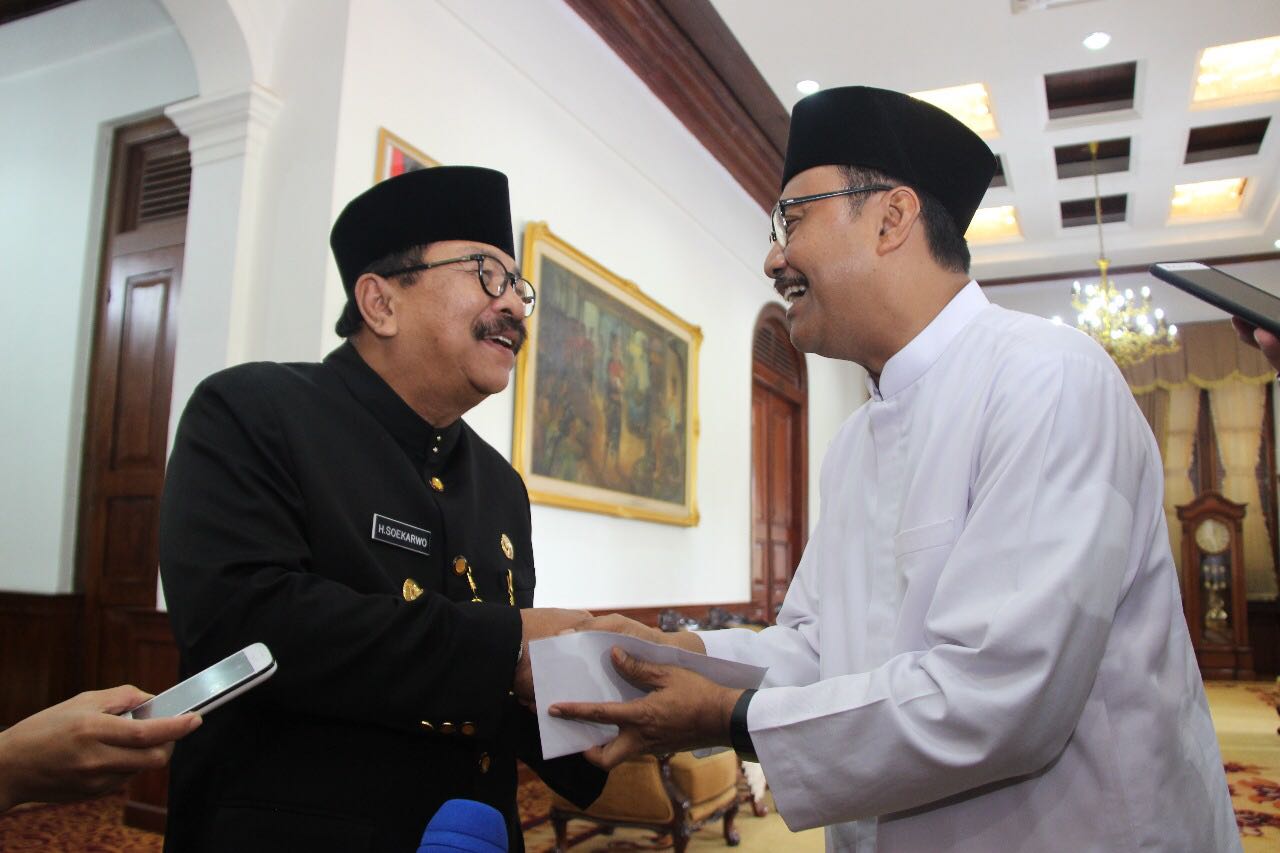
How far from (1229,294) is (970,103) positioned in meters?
7.20

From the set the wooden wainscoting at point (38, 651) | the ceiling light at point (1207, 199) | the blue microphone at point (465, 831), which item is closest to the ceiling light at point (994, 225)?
the ceiling light at point (1207, 199)

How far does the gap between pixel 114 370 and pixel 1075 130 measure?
Answer: 7.36 meters

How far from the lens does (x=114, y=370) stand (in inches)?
204

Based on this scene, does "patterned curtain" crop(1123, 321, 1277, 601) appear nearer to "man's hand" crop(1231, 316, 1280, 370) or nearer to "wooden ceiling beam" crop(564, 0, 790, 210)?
"wooden ceiling beam" crop(564, 0, 790, 210)

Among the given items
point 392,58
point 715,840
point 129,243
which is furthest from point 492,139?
point 715,840

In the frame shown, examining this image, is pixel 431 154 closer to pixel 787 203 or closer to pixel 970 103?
pixel 787 203

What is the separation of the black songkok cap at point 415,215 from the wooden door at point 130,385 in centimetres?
335

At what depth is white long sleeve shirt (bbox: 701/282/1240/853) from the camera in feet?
3.91

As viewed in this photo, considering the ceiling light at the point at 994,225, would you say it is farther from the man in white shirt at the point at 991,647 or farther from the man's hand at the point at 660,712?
the man's hand at the point at 660,712

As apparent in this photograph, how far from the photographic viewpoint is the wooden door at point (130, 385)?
16.1ft

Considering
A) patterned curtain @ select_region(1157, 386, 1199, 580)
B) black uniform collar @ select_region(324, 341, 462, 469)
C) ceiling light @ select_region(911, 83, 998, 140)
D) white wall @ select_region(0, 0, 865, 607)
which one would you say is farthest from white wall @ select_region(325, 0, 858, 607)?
patterned curtain @ select_region(1157, 386, 1199, 580)

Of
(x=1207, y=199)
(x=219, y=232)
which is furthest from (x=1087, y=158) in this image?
(x=219, y=232)

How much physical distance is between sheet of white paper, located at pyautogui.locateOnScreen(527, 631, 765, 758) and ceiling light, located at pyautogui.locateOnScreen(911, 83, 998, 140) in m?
7.02

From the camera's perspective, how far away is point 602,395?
6.05 metres
